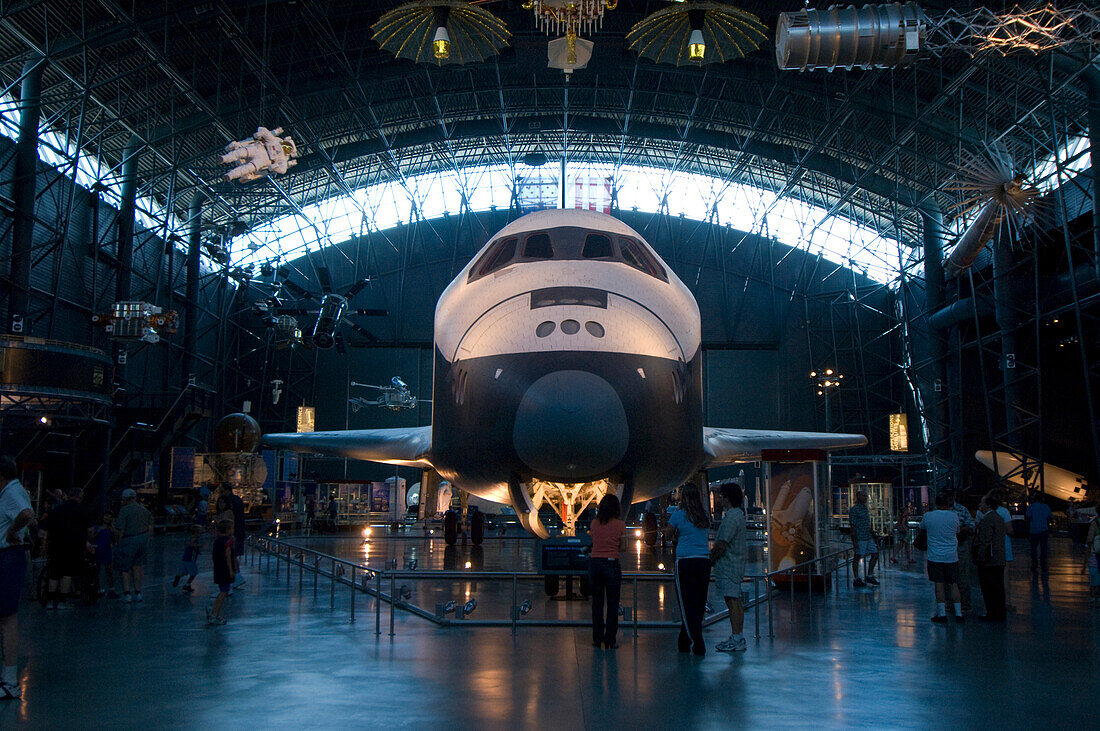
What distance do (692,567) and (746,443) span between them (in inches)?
237

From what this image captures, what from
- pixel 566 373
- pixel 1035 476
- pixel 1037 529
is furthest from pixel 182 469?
pixel 1035 476

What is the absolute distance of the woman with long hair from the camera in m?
5.28

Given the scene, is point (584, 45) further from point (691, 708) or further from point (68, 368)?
point (691, 708)

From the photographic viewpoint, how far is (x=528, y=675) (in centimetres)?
450

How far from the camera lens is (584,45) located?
16.1m

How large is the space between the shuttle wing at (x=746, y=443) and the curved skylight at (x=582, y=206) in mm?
22602

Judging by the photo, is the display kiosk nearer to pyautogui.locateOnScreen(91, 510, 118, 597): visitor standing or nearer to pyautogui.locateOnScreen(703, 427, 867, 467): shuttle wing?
pyautogui.locateOnScreen(703, 427, 867, 467): shuttle wing

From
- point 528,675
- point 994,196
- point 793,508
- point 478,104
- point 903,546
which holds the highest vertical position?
point 478,104

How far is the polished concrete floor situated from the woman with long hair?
0.17 m

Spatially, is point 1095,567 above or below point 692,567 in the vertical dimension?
below

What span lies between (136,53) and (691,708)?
24.0m

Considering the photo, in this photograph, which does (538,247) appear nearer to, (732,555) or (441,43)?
(732,555)

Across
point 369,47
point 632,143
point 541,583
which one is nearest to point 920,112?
point 632,143

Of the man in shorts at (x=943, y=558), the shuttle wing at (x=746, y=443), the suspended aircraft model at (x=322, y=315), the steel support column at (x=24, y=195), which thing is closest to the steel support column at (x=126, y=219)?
the suspended aircraft model at (x=322, y=315)
